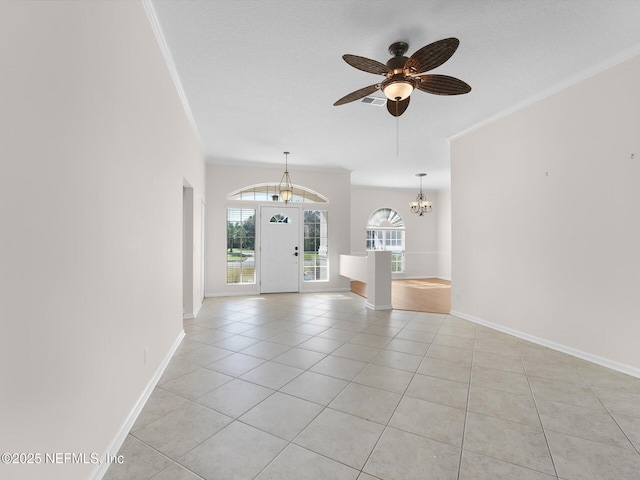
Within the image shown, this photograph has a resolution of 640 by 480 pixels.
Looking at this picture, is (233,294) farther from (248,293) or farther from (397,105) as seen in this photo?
(397,105)

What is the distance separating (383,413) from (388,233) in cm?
814

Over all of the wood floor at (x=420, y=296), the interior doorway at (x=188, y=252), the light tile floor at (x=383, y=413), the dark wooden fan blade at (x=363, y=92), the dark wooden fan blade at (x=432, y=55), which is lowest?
the light tile floor at (x=383, y=413)

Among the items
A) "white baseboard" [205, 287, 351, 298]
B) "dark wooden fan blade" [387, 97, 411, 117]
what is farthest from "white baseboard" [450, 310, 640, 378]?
"white baseboard" [205, 287, 351, 298]

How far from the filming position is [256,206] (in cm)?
697

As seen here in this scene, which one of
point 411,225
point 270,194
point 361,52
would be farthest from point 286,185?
point 411,225

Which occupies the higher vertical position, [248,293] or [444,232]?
[444,232]

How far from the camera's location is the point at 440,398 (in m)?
2.36

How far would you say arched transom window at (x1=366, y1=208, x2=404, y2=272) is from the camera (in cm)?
978

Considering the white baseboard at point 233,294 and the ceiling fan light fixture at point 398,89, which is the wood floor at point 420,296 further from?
the ceiling fan light fixture at point 398,89

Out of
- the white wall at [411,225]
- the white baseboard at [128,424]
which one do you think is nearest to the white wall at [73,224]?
the white baseboard at [128,424]

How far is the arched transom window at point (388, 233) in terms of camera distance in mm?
9781

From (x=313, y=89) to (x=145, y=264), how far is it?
2.51 meters

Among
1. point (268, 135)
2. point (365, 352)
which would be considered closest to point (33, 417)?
point (365, 352)

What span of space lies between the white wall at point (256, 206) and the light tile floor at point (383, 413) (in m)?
3.07
